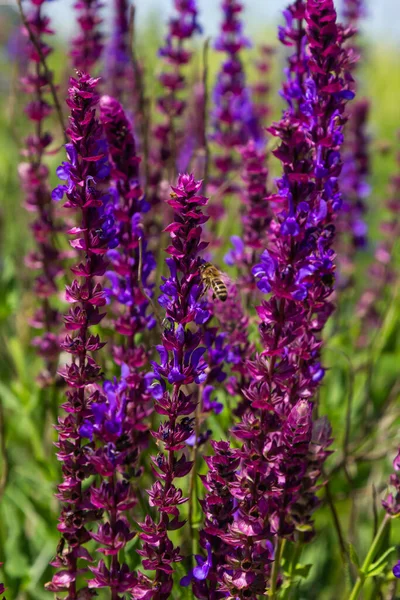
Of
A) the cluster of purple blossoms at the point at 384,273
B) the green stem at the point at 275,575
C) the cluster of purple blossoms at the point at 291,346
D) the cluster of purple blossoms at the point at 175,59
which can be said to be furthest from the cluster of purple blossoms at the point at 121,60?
the green stem at the point at 275,575

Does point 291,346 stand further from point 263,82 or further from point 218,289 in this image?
point 263,82

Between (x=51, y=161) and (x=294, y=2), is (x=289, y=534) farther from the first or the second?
(x=51, y=161)

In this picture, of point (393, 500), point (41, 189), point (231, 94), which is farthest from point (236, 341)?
point (231, 94)

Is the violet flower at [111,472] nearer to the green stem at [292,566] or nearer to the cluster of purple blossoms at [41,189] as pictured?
the green stem at [292,566]

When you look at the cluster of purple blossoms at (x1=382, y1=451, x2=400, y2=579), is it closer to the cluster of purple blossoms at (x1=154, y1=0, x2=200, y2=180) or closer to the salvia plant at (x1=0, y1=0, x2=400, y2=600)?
the salvia plant at (x1=0, y1=0, x2=400, y2=600)

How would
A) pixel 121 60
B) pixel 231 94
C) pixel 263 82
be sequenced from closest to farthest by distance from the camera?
1. pixel 231 94
2. pixel 121 60
3. pixel 263 82

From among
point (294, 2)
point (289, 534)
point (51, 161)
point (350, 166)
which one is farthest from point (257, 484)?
point (51, 161)
